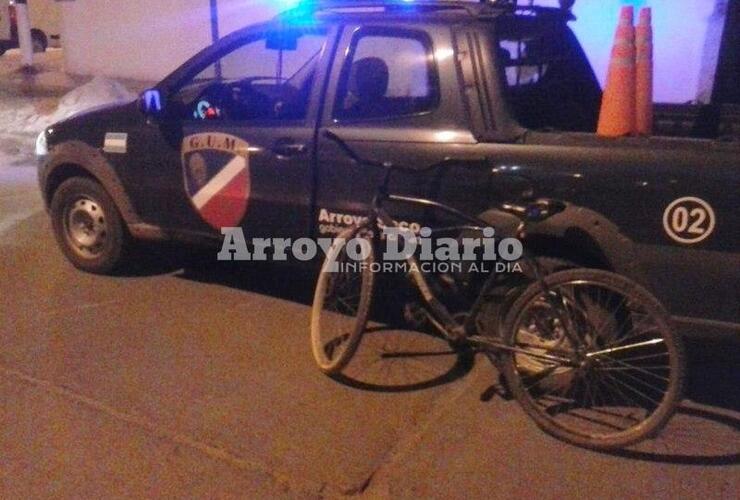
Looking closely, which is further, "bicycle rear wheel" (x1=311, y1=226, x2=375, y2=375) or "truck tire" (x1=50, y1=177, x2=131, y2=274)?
"truck tire" (x1=50, y1=177, x2=131, y2=274)

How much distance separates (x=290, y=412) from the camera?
3.60 m

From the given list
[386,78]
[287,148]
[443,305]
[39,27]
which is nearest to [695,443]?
[443,305]

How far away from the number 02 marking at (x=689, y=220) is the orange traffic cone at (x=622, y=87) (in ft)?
1.79

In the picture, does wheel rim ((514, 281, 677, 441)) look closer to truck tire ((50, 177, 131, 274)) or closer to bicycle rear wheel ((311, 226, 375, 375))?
bicycle rear wheel ((311, 226, 375, 375))

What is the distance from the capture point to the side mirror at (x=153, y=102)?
4668 mm

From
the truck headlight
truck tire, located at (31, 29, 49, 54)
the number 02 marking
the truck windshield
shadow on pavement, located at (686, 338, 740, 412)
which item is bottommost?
shadow on pavement, located at (686, 338, 740, 412)

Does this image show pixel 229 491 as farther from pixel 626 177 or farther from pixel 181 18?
pixel 181 18

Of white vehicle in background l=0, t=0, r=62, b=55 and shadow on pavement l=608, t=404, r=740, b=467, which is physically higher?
white vehicle in background l=0, t=0, r=62, b=55

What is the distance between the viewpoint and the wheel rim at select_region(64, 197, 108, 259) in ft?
17.5

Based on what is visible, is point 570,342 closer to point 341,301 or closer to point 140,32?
point 341,301

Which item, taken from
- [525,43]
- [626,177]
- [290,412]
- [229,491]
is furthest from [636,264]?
[229,491]

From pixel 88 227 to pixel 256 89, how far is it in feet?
4.90

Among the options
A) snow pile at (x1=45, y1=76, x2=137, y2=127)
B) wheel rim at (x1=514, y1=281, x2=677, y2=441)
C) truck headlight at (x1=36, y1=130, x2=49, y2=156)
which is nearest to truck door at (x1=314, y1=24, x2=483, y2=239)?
wheel rim at (x1=514, y1=281, x2=677, y2=441)

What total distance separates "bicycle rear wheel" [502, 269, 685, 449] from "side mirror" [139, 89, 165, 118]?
2480mm
